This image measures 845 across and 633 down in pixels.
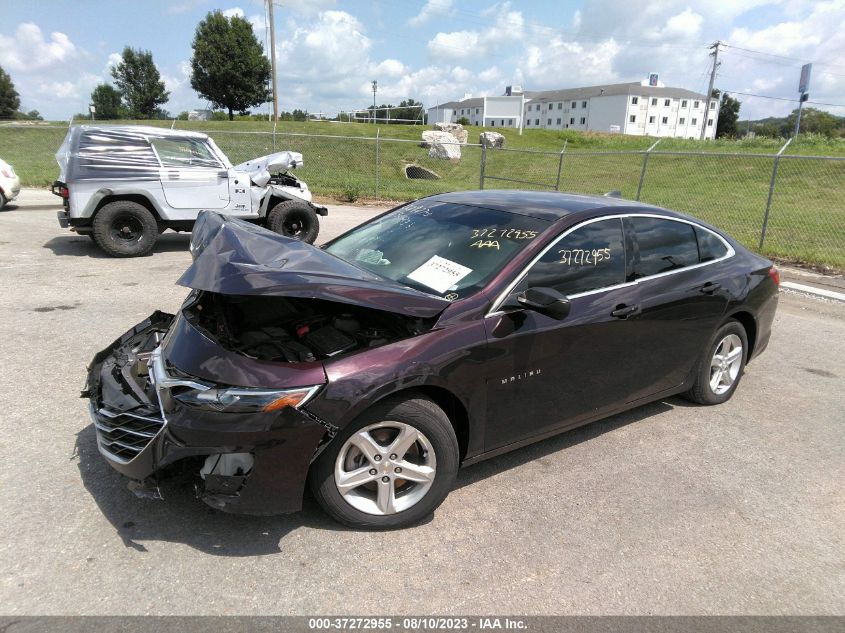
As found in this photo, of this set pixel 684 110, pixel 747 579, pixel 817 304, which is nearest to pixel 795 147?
pixel 817 304

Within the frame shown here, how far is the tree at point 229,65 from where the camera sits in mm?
50562

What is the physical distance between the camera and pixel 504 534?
112 inches

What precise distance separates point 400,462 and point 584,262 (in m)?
1.64

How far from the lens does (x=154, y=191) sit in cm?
898

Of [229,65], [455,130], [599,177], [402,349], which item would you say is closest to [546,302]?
[402,349]

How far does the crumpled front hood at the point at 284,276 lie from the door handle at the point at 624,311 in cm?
119

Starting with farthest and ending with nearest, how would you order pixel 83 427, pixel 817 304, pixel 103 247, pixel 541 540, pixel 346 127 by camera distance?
pixel 346 127
pixel 103 247
pixel 817 304
pixel 83 427
pixel 541 540

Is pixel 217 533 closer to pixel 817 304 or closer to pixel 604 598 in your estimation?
pixel 604 598

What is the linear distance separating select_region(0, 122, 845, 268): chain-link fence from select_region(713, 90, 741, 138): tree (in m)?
81.0

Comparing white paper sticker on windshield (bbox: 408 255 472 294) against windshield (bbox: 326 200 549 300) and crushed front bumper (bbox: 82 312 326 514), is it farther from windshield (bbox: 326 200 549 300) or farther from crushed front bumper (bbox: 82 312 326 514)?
crushed front bumper (bbox: 82 312 326 514)

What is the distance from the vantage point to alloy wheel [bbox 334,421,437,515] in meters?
2.68

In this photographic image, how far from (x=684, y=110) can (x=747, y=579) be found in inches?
4368

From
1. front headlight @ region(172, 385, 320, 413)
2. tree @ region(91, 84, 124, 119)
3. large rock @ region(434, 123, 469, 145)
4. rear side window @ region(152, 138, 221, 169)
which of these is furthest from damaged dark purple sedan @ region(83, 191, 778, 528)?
tree @ region(91, 84, 124, 119)

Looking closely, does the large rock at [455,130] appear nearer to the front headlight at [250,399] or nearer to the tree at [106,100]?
the front headlight at [250,399]
